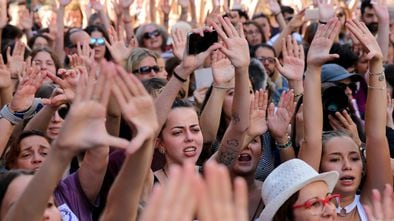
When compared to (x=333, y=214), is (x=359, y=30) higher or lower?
higher

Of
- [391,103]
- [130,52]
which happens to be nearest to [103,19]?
[130,52]

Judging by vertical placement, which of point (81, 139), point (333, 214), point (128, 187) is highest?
point (81, 139)

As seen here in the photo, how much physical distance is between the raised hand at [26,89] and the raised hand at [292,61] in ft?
4.55

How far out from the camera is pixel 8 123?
5598mm

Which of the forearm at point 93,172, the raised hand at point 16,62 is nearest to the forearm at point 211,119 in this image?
the forearm at point 93,172

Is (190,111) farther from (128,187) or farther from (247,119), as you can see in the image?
(128,187)

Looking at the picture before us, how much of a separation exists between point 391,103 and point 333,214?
215 cm

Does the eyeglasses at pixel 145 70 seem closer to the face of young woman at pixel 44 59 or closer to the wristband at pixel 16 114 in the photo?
the face of young woman at pixel 44 59

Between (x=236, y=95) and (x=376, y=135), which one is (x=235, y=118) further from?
(x=376, y=135)

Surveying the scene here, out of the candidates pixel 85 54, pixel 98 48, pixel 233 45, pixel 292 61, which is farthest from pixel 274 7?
pixel 233 45

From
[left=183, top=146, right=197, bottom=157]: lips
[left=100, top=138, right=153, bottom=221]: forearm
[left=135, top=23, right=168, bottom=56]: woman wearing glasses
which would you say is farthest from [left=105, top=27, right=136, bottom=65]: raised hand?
[left=100, top=138, right=153, bottom=221]: forearm

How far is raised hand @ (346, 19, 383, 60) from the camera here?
17.7 ft

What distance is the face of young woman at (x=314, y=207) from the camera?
4.30 metres

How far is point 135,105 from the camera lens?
126 inches
